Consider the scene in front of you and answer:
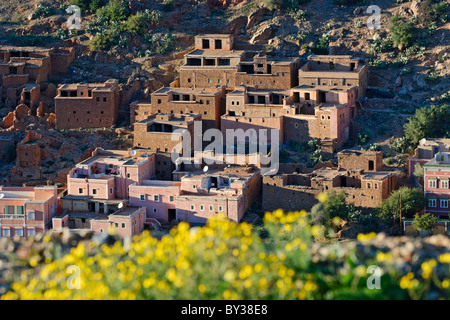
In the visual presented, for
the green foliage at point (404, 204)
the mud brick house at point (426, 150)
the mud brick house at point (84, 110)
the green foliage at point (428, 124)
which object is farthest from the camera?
the mud brick house at point (84, 110)

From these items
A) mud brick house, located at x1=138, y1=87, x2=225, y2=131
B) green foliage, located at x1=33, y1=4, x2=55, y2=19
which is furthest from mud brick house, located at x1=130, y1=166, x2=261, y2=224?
green foliage, located at x1=33, y1=4, x2=55, y2=19

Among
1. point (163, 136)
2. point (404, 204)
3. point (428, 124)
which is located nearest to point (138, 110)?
point (163, 136)

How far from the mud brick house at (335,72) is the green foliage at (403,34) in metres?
2.12

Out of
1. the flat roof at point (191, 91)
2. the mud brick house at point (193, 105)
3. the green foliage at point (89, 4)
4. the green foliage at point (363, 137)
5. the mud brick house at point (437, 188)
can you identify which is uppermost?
the green foliage at point (89, 4)

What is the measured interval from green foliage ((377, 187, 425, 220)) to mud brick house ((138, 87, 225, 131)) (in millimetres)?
9261

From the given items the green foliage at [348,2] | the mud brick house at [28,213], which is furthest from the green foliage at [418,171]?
the green foliage at [348,2]

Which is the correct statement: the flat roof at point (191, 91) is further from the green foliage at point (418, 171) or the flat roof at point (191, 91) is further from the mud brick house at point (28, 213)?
the green foliage at point (418, 171)

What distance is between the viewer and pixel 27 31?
49.5 m

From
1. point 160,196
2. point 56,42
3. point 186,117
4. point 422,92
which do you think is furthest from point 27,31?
point 422,92

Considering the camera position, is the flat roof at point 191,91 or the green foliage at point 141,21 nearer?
the flat roof at point 191,91

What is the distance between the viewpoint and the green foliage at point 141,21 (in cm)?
4816

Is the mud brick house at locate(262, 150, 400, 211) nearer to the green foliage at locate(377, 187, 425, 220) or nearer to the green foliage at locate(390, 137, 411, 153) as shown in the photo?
the green foliage at locate(377, 187, 425, 220)

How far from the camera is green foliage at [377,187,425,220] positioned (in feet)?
115

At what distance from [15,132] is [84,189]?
5615mm
